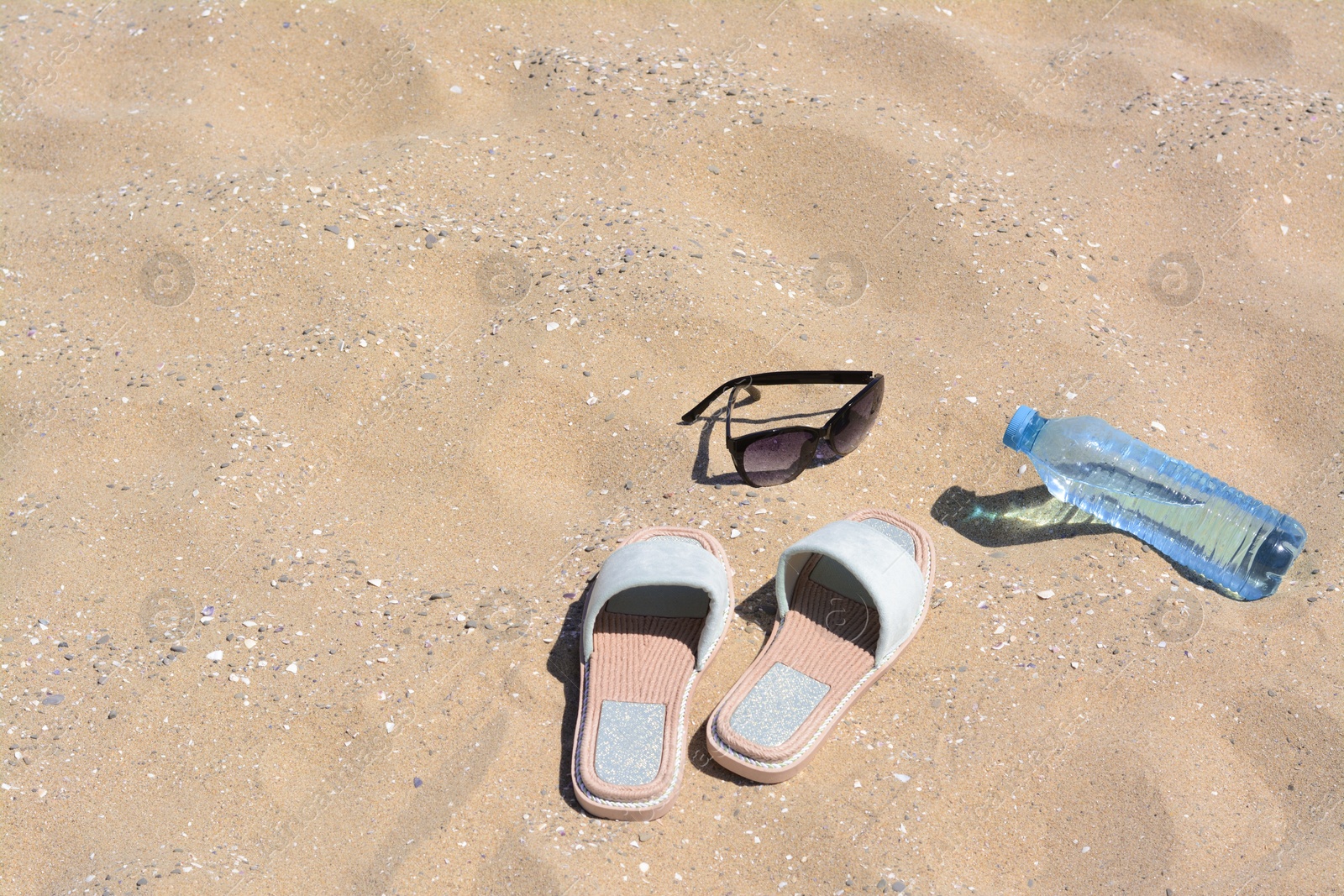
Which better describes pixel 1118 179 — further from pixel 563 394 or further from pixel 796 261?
pixel 563 394

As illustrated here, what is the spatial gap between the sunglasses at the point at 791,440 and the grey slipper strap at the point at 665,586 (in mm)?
628

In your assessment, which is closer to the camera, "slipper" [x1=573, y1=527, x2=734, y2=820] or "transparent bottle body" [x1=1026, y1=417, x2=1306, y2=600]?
"slipper" [x1=573, y1=527, x2=734, y2=820]

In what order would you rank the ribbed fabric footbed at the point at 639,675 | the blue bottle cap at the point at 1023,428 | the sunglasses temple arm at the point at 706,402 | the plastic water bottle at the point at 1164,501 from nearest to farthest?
the ribbed fabric footbed at the point at 639,675 < the plastic water bottle at the point at 1164,501 < the blue bottle cap at the point at 1023,428 < the sunglasses temple arm at the point at 706,402

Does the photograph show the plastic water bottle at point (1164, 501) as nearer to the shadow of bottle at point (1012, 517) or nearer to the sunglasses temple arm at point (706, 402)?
the shadow of bottle at point (1012, 517)

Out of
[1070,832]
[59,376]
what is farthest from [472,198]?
[1070,832]

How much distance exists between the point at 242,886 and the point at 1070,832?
2841 millimetres

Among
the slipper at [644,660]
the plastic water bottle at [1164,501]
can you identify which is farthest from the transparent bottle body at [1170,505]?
the slipper at [644,660]

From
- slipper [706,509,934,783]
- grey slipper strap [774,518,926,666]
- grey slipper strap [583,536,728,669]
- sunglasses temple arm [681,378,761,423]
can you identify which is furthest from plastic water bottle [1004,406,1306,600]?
grey slipper strap [583,536,728,669]

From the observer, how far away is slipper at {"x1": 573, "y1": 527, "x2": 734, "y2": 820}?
3.56m

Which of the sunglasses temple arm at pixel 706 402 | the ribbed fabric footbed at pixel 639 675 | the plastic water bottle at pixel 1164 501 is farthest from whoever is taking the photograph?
the sunglasses temple arm at pixel 706 402

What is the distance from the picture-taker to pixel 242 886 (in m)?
3.44

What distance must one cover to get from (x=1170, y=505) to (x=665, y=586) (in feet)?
7.50

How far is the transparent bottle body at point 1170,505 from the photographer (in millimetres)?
4301

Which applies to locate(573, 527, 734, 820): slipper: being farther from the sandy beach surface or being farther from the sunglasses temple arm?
the sunglasses temple arm
